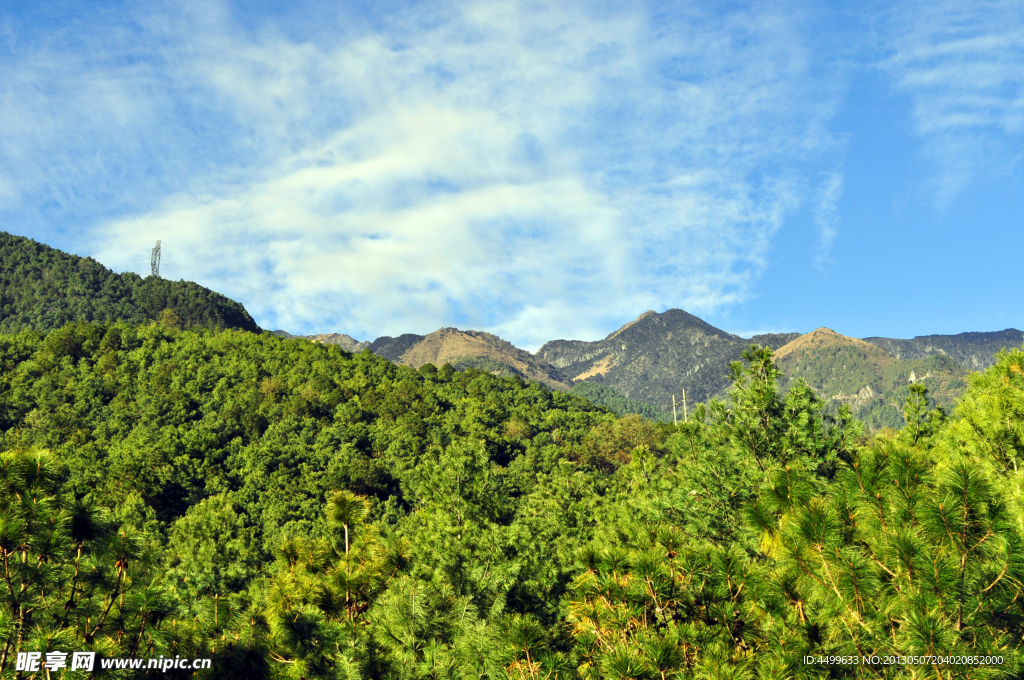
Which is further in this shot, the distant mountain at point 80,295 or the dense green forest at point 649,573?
the distant mountain at point 80,295

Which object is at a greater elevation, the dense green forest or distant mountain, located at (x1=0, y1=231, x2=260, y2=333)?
distant mountain, located at (x1=0, y1=231, x2=260, y2=333)

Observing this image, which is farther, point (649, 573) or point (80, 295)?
point (80, 295)

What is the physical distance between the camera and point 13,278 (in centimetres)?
14400

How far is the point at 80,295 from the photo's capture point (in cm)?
14362

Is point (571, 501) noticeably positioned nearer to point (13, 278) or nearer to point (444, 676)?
point (444, 676)

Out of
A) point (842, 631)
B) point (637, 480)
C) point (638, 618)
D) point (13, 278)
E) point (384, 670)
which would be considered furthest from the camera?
point (13, 278)

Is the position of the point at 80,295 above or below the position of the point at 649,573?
above

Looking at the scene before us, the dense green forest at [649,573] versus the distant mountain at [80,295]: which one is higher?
the distant mountain at [80,295]

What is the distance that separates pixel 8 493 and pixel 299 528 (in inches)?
1856

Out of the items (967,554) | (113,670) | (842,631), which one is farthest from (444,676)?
(967,554)

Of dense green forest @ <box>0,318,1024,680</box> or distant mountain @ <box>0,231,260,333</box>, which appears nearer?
dense green forest @ <box>0,318,1024,680</box>

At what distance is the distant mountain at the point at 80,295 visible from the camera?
13825cm

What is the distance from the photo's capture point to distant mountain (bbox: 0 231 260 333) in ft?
454

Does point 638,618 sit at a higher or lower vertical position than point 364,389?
lower
